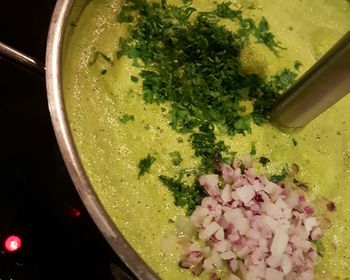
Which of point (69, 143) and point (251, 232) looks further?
point (251, 232)

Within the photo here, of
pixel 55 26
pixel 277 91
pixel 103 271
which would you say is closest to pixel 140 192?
pixel 103 271

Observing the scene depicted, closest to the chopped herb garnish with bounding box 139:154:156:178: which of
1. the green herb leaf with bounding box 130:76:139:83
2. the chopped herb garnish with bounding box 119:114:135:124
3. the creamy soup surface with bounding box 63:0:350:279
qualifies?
the creamy soup surface with bounding box 63:0:350:279

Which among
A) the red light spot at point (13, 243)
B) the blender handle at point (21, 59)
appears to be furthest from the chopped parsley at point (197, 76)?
the red light spot at point (13, 243)

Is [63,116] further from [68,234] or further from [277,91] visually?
[277,91]

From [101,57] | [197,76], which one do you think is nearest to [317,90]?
[197,76]

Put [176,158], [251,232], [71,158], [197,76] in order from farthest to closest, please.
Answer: [197,76]
[176,158]
[251,232]
[71,158]

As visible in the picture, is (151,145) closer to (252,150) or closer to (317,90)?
(252,150)
